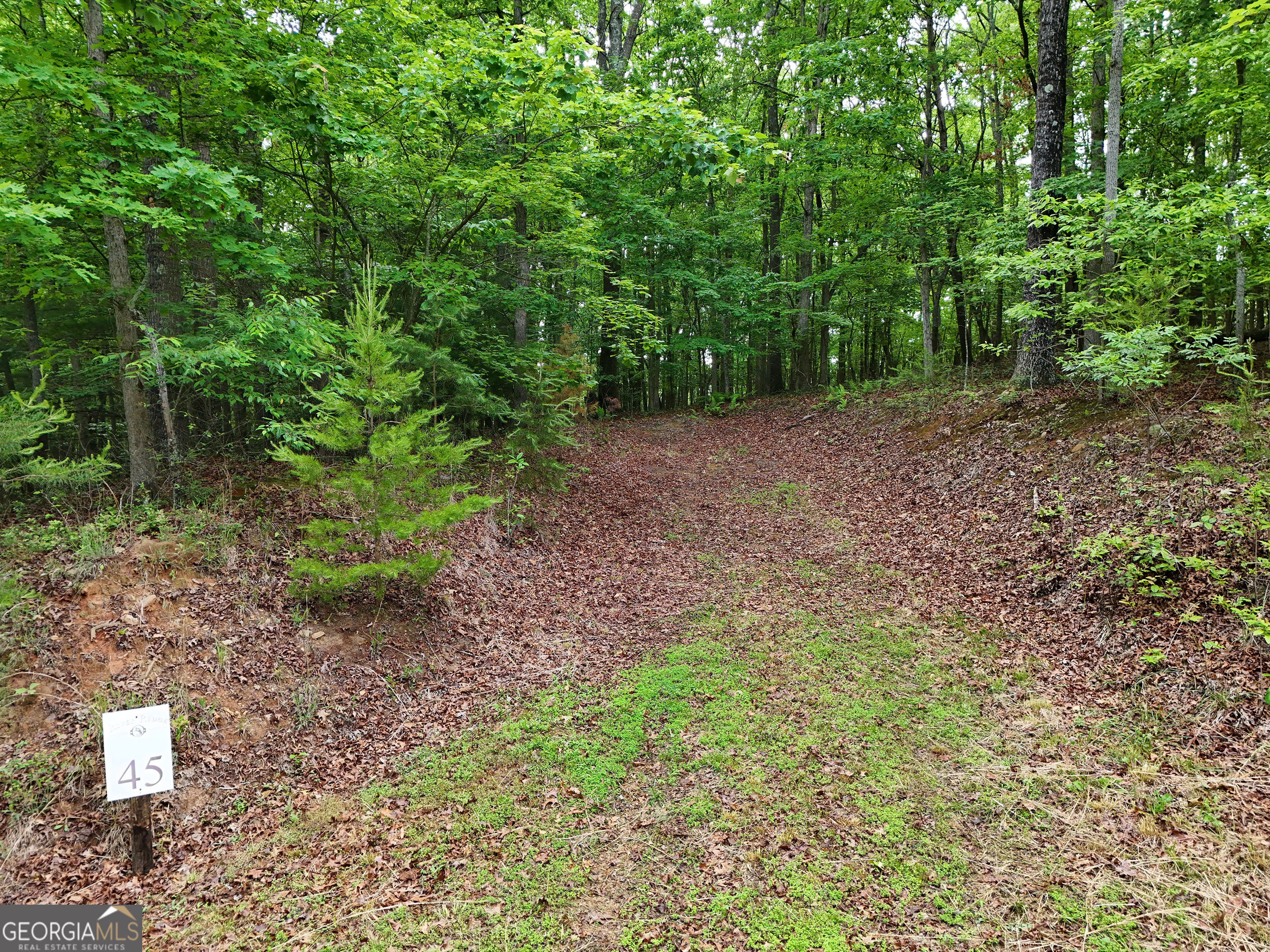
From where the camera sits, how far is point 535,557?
31.0ft

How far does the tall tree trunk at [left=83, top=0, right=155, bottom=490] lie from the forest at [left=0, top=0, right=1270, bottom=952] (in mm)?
42

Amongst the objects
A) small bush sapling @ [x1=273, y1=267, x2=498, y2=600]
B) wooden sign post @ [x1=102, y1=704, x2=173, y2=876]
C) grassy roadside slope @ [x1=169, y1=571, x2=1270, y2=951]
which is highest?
small bush sapling @ [x1=273, y1=267, x2=498, y2=600]

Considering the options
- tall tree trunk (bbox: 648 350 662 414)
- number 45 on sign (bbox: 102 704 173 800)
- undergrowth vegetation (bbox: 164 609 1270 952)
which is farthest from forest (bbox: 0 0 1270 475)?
tall tree trunk (bbox: 648 350 662 414)

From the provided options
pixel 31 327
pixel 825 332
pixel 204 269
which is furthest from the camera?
pixel 825 332

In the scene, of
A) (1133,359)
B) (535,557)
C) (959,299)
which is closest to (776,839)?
(535,557)

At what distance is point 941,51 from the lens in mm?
17188

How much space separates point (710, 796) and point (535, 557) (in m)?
5.45

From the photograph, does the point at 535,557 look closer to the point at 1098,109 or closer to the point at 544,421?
the point at 544,421

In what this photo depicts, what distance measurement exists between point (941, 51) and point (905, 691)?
761 inches

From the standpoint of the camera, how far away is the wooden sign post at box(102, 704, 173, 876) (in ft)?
12.4

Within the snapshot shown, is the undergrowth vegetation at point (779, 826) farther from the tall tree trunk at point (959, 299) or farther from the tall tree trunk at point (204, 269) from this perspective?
the tall tree trunk at point (959, 299)

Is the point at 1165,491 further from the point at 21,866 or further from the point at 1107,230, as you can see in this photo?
the point at 21,866

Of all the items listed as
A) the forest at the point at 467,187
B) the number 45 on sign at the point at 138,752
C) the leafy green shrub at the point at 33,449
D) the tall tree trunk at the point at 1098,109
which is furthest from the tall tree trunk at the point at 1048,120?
the leafy green shrub at the point at 33,449

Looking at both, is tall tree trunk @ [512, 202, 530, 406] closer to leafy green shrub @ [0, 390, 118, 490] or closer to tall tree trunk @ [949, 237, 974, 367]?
leafy green shrub @ [0, 390, 118, 490]
